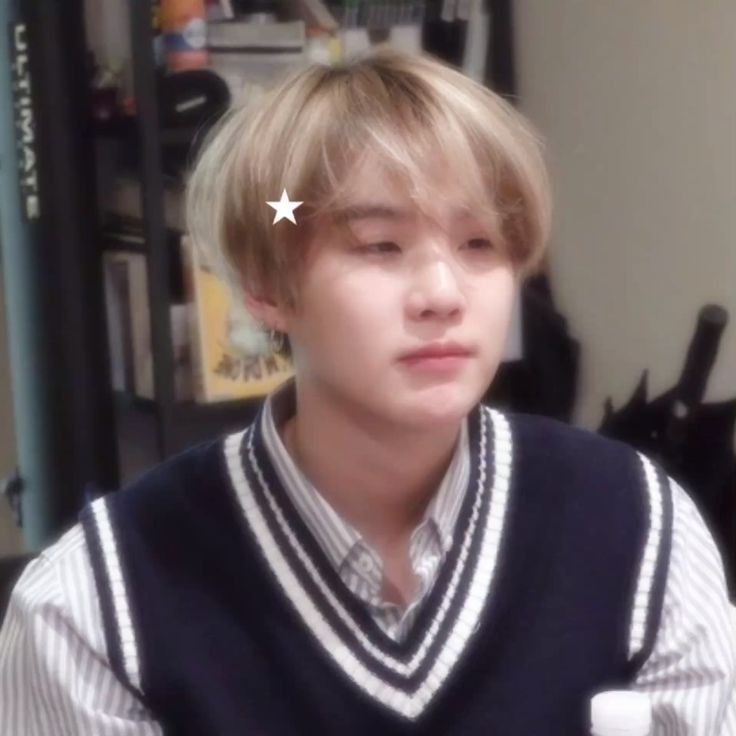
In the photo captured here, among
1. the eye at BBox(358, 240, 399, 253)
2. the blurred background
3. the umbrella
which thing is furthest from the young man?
the umbrella

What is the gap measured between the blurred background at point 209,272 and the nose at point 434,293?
806 millimetres

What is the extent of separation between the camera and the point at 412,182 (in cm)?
81

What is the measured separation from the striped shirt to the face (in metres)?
0.11

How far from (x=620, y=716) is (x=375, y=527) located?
228 mm

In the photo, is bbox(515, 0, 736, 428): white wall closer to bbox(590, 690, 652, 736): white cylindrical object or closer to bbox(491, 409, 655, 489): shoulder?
bbox(491, 409, 655, 489): shoulder

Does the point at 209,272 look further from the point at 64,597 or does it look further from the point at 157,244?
the point at 64,597

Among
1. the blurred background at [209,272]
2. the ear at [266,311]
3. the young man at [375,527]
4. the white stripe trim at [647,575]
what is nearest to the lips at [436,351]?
the young man at [375,527]

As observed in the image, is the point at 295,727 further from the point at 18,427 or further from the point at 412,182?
the point at 18,427

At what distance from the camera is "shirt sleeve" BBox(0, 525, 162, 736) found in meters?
0.86

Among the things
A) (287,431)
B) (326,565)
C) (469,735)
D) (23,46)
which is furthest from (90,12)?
(469,735)

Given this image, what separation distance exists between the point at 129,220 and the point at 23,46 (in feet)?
1.08

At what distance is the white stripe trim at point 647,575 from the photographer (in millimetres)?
919

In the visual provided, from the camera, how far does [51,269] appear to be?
1.73m

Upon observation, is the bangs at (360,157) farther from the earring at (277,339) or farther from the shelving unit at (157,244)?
the shelving unit at (157,244)
